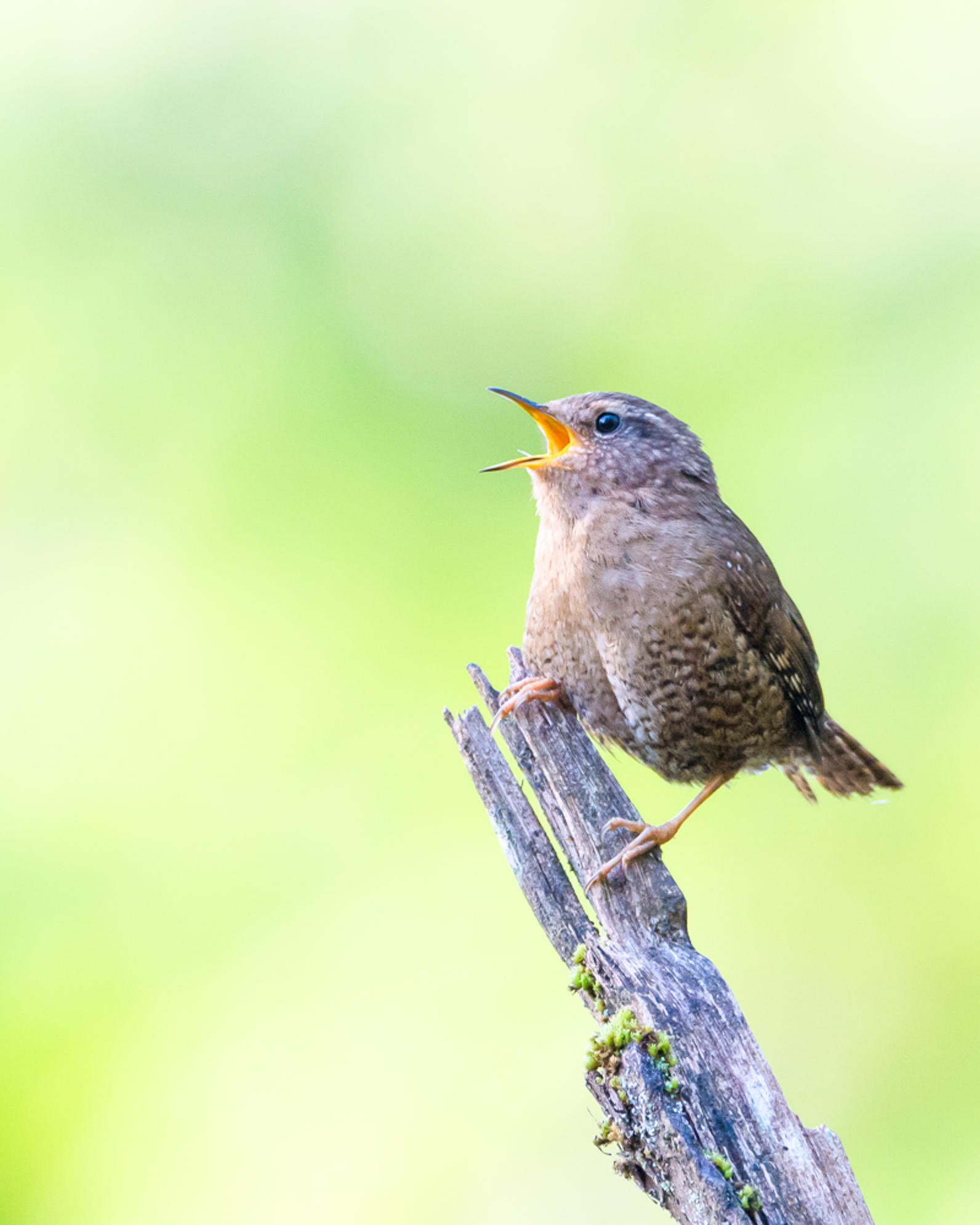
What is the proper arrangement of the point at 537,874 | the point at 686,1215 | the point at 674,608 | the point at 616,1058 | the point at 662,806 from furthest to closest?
the point at 662,806 → the point at 674,608 → the point at 537,874 → the point at 616,1058 → the point at 686,1215

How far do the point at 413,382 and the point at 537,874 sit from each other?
385cm

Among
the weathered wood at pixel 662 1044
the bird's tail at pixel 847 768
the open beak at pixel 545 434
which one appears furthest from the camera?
the bird's tail at pixel 847 768

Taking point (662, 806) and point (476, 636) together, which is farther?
point (476, 636)

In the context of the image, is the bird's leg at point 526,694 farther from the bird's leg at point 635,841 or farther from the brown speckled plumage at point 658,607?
the bird's leg at point 635,841

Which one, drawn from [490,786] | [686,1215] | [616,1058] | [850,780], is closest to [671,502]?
[490,786]

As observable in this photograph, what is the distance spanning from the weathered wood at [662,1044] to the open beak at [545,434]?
89cm

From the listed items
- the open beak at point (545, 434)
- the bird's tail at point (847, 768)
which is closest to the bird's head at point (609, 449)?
the open beak at point (545, 434)

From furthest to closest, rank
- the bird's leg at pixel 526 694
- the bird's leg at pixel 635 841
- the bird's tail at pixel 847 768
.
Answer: the bird's tail at pixel 847 768 → the bird's leg at pixel 526 694 → the bird's leg at pixel 635 841

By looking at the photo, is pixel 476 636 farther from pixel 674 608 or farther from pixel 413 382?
pixel 674 608

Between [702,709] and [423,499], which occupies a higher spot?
[423,499]

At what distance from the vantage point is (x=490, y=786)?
286cm

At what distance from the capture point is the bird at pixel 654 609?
3215 mm

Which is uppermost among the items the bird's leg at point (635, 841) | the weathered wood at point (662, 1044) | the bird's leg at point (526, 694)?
the bird's leg at point (526, 694)

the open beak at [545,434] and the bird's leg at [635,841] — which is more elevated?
the open beak at [545,434]
